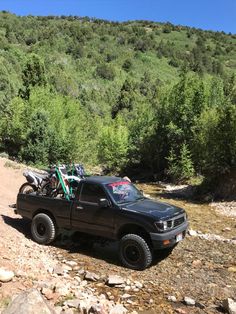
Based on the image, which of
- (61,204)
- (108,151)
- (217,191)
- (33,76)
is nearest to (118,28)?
(33,76)

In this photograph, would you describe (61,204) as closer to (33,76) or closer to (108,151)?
(108,151)

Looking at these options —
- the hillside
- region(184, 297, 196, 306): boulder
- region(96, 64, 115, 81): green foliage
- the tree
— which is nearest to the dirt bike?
region(184, 297, 196, 306): boulder

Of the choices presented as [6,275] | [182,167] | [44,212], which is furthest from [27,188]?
[182,167]

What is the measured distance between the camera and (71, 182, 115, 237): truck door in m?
9.30

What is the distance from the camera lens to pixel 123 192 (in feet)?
32.5

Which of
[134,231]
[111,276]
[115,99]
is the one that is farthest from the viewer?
[115,99]

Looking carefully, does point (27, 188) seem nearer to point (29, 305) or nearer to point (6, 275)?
point (6, 275)

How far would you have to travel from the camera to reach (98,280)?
832cm

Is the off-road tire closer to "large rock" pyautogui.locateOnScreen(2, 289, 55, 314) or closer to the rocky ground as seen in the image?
the rocky ground

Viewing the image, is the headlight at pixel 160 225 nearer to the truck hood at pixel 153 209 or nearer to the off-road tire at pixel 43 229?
the truck hood at pixel 153 209

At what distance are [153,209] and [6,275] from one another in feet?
11.4

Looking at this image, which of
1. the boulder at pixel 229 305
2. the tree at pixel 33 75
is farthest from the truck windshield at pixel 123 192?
the tree at pixel 33 75

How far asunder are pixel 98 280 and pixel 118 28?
10346 centimetres

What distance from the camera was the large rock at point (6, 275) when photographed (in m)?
7.54
